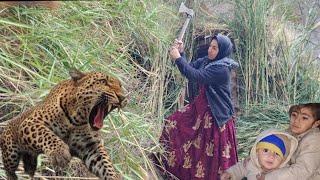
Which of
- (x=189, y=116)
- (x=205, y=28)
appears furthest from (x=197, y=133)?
(x=205, y=28)

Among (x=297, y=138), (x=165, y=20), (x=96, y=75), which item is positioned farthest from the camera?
(x=165, y=20)

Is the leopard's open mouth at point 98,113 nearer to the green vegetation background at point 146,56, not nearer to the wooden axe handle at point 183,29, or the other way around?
the green vegetation background at point 146,56

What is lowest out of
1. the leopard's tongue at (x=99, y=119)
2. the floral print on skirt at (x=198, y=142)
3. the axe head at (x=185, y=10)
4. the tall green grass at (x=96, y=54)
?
the floral print on skirt at (x=198, y=142)

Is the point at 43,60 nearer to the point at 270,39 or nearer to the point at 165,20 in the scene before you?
the point at 165,20

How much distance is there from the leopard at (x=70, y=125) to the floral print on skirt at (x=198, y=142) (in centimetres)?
101

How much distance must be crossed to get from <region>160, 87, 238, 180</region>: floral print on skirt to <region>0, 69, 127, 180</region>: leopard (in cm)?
101

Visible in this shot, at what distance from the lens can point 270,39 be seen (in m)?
1.75

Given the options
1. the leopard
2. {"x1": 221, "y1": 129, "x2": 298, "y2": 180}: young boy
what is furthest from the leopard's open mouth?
{"x1": 221, "y1": 129, "x2": 298, "y2": 180}: young boy

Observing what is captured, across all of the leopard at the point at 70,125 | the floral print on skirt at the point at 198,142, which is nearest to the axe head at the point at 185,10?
the floral print on skirt at the point at 198,142

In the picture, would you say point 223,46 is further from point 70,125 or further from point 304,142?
point 70,125

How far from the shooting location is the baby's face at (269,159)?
1356 millimetres

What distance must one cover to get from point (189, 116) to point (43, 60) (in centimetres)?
94

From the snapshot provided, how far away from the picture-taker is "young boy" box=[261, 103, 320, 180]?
1397mm

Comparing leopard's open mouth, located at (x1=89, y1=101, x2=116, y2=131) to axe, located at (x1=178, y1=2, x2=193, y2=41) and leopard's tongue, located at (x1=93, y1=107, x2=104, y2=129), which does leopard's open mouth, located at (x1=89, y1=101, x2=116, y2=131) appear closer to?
leopard's tongue, located at (x1=93, y1=107, x2=104, y2=129)
